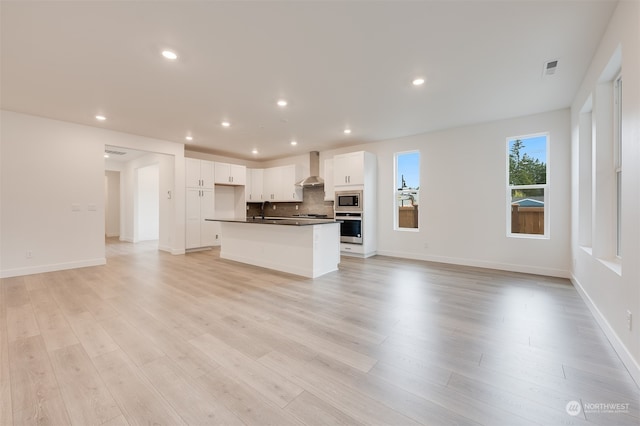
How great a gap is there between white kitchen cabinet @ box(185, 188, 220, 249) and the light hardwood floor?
319cm

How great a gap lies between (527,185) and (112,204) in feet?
41.4

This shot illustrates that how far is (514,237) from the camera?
15.2 ft

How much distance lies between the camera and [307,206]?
25.7 ft

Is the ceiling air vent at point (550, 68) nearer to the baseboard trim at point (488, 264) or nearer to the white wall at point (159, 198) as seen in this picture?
the baseboard trim at point (488, 264)

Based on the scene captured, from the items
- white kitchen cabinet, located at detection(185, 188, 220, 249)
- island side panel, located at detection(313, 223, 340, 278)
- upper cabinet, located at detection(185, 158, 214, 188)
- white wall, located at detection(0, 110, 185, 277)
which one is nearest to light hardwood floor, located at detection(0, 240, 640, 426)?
island side panel, located at detection(313, 223, 340, 278)

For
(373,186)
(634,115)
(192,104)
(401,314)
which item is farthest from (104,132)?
(634,115)

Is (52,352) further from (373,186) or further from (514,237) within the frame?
(514,237)

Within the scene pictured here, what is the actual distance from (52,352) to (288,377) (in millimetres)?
1944

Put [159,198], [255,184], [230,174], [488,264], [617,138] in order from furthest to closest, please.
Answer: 1. [255,184]
2. [230,174]
3. [159,198]
4. [488,264]
5. [617,138]

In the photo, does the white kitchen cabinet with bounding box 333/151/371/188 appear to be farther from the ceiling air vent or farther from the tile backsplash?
the ceiling air vent

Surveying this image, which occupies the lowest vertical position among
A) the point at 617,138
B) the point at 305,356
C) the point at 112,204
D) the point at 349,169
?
the point at 305,356

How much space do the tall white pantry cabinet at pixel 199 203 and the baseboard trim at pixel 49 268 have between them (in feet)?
6.18

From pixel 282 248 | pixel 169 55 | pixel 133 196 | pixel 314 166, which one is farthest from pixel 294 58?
pixel 133 196

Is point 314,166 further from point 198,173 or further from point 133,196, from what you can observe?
point 133,196
